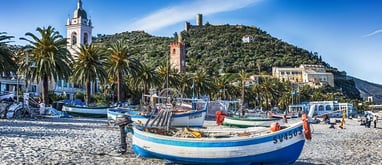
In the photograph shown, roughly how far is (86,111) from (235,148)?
116 feet

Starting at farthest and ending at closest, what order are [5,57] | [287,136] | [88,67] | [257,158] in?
[88,67] < [5,57] < [287,136] < [257,158]

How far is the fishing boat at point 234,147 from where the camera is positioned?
14578mm

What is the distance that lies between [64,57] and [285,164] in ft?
109

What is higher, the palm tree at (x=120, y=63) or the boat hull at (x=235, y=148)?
the palm tree at (x=120, y=63)

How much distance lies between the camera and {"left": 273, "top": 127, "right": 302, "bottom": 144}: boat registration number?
1486 centimetres

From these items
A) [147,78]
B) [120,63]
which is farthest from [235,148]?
[147,78]

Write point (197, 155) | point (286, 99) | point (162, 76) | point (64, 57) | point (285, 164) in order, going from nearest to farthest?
point (197, 155), point (285, 164), point (64, 57), point (162, 76), point (286, 99)

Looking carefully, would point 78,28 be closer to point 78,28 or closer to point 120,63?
point 78,28

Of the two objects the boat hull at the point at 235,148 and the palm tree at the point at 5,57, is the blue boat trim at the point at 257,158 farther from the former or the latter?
the palm tree at the point at 5,57

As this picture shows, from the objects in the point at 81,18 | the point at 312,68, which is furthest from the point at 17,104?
the point at 312,68

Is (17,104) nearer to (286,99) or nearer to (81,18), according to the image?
(81,18)

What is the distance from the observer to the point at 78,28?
8800 centimetres

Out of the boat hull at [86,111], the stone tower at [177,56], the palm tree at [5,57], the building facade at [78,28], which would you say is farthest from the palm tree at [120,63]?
the stone tower at [177,56]

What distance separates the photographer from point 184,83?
76.2 metres
